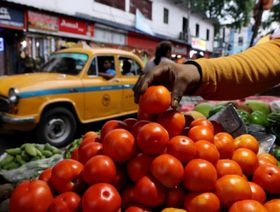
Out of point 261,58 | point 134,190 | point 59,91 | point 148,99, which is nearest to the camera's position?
point 134,190

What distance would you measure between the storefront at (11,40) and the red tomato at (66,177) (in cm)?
1107

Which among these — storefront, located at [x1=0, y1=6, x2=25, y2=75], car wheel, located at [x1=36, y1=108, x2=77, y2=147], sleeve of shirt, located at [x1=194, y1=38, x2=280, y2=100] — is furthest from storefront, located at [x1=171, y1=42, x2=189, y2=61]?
sleeve of shirt, located at [x1=194, y1=38, x2=280, y2=100]

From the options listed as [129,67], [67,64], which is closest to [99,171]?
[67,64]

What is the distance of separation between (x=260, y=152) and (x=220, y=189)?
70cm

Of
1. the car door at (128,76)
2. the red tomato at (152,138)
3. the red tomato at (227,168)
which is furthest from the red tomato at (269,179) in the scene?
the car door at (128,76)

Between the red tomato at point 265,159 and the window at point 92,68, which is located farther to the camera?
the window at point 92,68

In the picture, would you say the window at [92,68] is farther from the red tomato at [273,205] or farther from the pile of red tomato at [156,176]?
the red tomato at [273,205]

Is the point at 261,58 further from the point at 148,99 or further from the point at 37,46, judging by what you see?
the point at 37,46

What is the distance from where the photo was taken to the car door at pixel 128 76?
755 cm

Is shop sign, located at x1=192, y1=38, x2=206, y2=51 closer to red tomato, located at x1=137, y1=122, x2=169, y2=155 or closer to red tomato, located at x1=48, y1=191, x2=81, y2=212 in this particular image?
red tomato, located at x1=137, y1=122, x2=169, y2=155

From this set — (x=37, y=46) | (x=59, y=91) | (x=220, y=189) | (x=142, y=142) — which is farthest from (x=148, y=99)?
(x=37, y=46)

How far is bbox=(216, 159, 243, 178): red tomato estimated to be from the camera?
144 cm

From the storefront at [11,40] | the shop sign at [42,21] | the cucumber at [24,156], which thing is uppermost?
the shop sign at [42,21]

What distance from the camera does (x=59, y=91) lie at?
6312 mm
